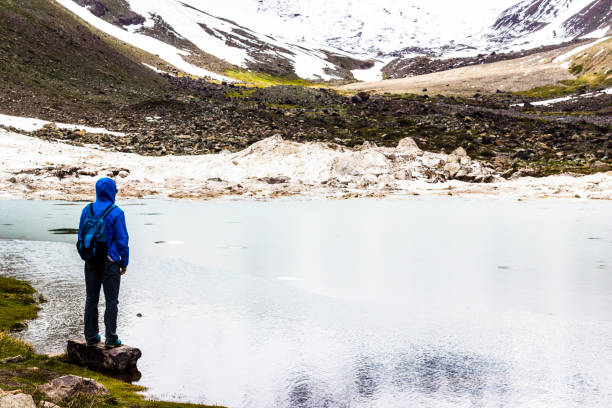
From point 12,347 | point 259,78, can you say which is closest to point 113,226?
point 12,347

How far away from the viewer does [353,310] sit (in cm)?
1043

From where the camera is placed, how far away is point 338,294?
11633 millimetres

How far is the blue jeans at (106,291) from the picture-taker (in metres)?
7.59

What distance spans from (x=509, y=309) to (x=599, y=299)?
205 cm

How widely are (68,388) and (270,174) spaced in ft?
102

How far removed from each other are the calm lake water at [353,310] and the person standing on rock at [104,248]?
830 millimetres

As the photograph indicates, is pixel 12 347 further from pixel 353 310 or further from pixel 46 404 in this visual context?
pixel 353 310

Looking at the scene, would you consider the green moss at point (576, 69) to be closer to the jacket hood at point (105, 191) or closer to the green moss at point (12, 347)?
the jacket hood at point (105, 191)

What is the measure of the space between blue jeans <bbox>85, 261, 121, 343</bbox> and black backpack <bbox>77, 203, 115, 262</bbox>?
0.17 metres

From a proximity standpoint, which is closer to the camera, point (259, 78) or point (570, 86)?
point (570, 86)

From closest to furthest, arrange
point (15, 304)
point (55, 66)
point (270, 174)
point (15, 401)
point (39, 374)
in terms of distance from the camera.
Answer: point (15, 401), point (39, 374), point (15, 304), point (270, 174), point (55, 66)

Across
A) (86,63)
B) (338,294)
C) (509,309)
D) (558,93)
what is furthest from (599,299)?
(558,93)

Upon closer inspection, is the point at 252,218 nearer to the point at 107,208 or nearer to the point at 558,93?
the point at 107,208

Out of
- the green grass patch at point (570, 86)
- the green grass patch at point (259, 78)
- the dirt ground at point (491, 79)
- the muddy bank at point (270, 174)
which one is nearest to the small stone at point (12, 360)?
the muddy bank at point (270, 174)
